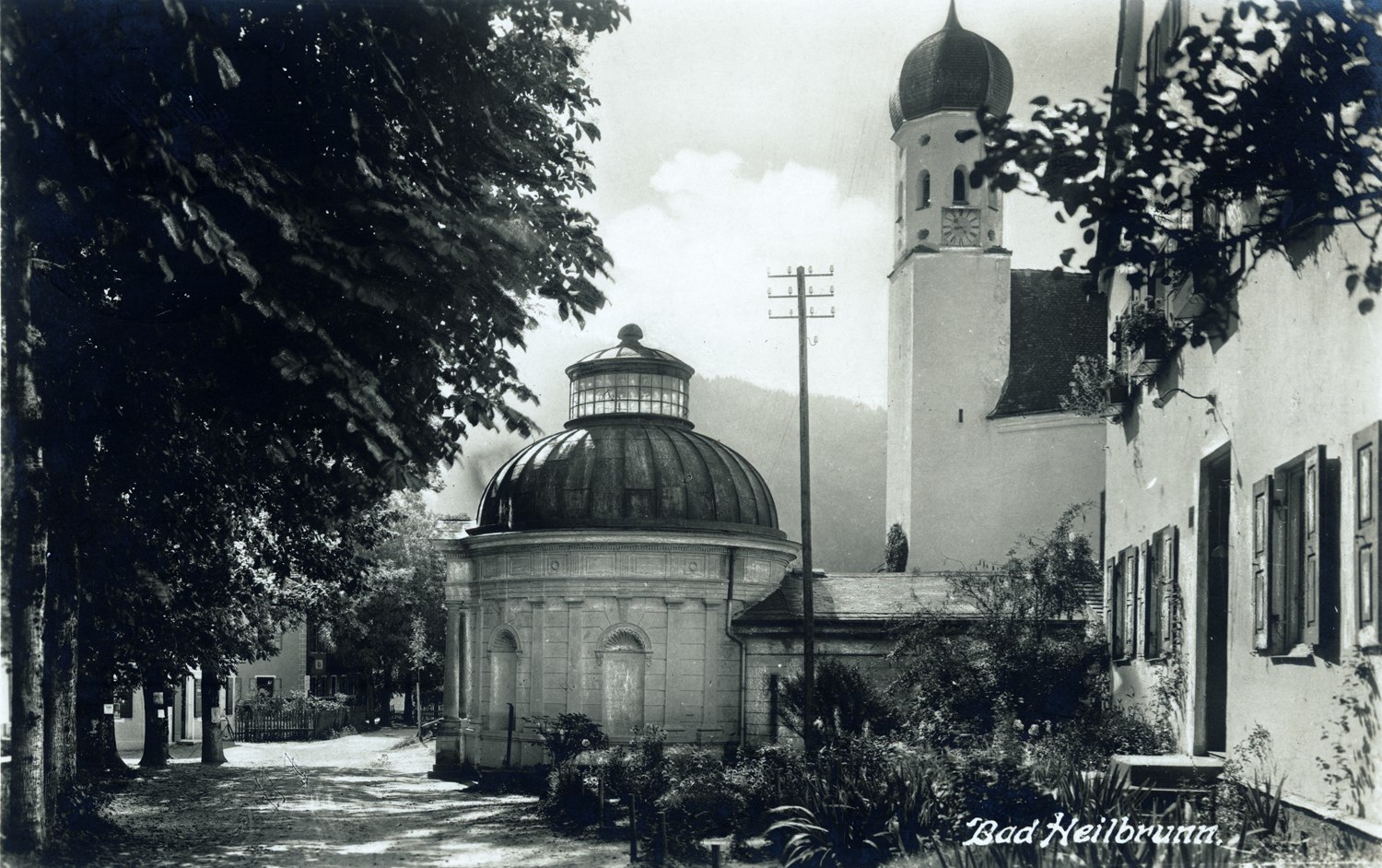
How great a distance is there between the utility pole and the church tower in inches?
675

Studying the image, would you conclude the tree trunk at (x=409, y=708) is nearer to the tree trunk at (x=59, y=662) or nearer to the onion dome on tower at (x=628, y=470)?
the onion dome on tower at (x=628, y=470)

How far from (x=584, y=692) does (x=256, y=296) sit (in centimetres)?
1866

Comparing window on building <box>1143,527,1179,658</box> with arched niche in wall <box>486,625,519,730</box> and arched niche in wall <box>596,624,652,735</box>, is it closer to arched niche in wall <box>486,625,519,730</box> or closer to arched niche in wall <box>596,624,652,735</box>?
arched niche in wall <box>596,624,652,735</box>

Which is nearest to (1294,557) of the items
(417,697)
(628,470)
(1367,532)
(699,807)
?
(1367,532)

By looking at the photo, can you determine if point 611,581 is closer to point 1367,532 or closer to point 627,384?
point 627,384

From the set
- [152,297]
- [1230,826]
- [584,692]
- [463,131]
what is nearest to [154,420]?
[152,297]

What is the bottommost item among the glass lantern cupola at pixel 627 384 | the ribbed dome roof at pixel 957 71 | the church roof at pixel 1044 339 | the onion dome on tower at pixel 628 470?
the onion dome on tower at pixel 628 470

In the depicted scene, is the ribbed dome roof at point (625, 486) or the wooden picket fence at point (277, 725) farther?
the wooden picket fence at point (277, 725)

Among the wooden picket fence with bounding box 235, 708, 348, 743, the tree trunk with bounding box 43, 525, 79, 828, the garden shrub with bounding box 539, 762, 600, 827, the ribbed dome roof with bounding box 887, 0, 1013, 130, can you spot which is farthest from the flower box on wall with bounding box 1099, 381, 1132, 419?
the wooden picket fence with bounding box 235, 708, 348, 743

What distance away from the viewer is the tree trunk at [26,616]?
11250mm

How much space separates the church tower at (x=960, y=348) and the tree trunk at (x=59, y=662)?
3244cm

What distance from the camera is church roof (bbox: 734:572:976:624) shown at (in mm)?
A: 27203

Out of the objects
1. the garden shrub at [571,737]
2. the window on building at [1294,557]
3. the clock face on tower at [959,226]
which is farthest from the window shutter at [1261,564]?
the clock face on tower at [959,226]

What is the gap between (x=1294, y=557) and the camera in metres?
9.65
